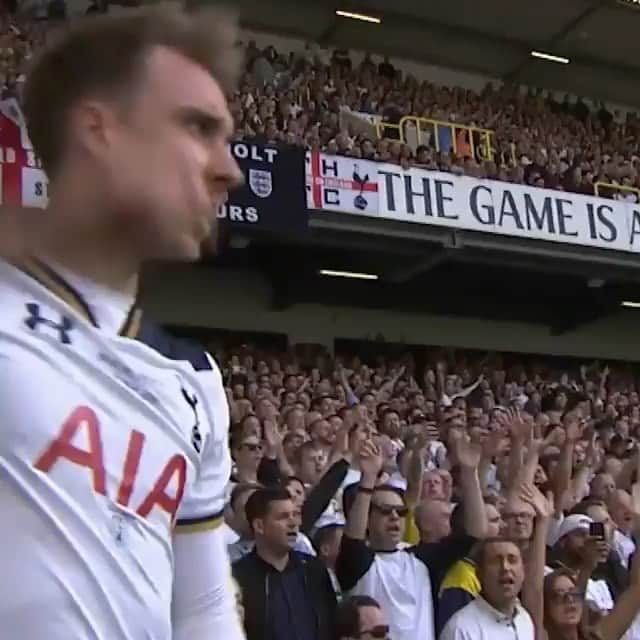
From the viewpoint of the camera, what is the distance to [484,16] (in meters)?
18.6

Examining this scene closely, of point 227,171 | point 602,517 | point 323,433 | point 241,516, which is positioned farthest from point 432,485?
point 227,171

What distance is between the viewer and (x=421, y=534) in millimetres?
5305

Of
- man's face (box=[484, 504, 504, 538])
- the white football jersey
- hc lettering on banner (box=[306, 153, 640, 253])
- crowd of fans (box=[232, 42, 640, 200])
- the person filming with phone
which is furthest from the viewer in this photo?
crowd of fans (box=[232, 42, 640, 200])

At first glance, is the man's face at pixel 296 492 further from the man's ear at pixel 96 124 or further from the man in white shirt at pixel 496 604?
the man's ear at pixel 96 124

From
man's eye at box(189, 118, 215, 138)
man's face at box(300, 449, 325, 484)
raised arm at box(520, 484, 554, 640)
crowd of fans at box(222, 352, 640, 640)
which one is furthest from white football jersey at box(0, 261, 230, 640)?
man's face at box(300, 449, 325, 484)

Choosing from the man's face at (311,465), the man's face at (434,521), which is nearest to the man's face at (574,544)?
the man's face at (434,521)

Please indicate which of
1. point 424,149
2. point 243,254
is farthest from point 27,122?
point 243,254

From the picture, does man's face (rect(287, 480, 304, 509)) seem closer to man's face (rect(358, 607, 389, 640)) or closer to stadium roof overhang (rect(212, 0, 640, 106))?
man's face (rect(358, 607, 389, 640))

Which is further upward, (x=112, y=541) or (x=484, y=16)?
(x=484, y=16)

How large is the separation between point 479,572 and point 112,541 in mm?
3396

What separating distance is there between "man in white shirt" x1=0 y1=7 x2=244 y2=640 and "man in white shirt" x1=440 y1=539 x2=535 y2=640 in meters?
2.97

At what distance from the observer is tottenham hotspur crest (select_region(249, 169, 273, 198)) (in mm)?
11523

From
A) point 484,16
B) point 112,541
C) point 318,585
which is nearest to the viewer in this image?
point 112,541

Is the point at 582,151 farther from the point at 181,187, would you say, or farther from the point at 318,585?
the point at 181,187
